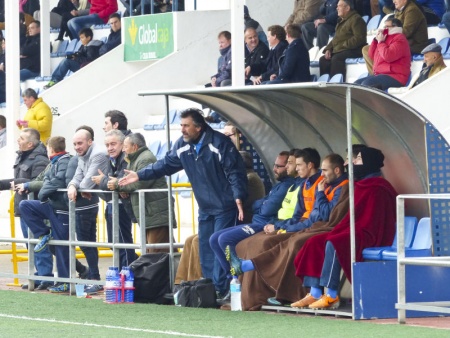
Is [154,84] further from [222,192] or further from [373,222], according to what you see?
[373,222]

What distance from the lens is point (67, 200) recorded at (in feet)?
47.2

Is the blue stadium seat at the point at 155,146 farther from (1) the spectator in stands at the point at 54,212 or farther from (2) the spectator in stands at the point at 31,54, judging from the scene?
(2) the spectator in stands at the point at 31,54

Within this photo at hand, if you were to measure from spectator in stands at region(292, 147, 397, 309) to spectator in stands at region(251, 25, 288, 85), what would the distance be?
23.6 feet

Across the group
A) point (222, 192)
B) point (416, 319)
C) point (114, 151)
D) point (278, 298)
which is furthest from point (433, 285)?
point (114, 151)

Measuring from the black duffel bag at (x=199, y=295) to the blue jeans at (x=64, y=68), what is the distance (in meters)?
13.2

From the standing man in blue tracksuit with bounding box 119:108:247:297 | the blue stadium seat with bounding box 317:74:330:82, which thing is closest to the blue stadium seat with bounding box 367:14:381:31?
the blue stadium seat with bounding box 317:74:330:82

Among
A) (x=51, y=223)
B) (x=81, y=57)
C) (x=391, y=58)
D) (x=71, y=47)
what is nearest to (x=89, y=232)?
(x=51, y=223)

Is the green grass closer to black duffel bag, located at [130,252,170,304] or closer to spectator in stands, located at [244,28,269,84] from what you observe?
black duffel bag, located at [130,252,170,304]

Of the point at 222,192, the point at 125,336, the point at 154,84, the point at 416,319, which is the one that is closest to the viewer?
the point at 125,336

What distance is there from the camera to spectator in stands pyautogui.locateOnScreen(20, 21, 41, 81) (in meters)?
26.8

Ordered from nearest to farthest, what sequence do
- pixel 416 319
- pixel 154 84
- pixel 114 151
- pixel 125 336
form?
pixel 125 336 < pixel 416 319 < pixel 114 151 < pixel 154 84

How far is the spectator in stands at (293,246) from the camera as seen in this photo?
39.7ft

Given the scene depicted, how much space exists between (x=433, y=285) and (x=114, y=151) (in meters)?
3.84

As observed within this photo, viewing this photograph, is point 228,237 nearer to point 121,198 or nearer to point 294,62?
point 121,198
